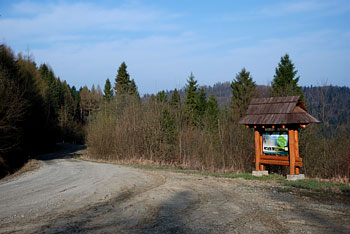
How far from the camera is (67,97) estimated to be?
2844 inches

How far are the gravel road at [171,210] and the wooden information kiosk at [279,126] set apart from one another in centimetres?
247

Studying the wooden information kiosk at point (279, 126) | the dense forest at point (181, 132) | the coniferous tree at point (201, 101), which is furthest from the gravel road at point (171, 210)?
the coniferous tree at point (201, 101)

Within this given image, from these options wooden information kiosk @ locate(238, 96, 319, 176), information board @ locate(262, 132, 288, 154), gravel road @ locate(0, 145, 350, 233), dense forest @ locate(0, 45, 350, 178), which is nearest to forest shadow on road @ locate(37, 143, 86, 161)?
dense forest @ locate(0, 45, 350, 178)

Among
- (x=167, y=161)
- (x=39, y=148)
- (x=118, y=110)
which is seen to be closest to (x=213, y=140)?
(x=167, y=161)

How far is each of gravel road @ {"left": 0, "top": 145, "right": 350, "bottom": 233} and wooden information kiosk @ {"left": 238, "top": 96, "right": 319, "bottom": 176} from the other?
2.47 metres

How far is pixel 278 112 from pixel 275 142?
4.59 ft

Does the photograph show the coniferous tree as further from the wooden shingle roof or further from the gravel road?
the gravel road

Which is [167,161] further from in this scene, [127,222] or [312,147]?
[127,222]

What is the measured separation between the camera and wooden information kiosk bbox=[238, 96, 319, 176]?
13086mm

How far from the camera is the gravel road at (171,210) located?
6.27m

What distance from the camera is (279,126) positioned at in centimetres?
1362

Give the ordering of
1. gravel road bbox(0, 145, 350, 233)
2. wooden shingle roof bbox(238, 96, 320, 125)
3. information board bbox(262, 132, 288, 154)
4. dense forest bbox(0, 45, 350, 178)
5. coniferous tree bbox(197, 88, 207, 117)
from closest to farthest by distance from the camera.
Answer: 1. gravel road bbox(0, 145, 350, 233)
2. wooden shingle roof bbox(238, 96, 320, 125)
3. information board bbox(262, 132, 288, 154)
4. dense forest bbox(0, 45, 350, 178)
5. coniferous tree bbox(197, 88, 207, 117)

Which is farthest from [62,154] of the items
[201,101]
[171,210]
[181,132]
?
[171,210]

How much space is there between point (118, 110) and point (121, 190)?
2068 centimetres
